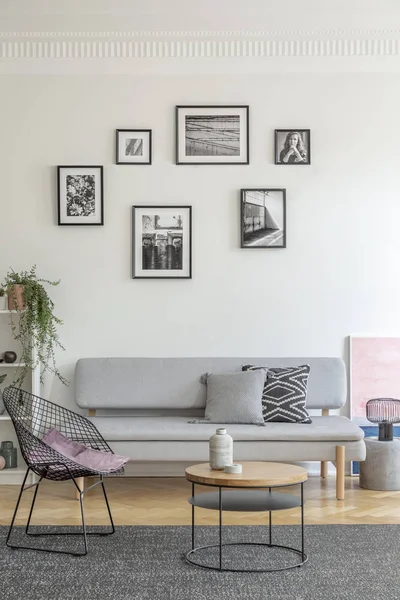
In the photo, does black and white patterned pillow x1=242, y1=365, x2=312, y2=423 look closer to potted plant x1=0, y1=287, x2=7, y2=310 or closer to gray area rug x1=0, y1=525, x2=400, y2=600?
gray area rug x1=0, y1=525, x2=400, y2=600

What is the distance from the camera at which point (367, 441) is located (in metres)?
5.80

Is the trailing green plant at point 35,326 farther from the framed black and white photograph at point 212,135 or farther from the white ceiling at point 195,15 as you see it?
the white ceiling at point 195,15

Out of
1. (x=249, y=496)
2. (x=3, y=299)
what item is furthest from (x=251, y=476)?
(x=3, y=299)

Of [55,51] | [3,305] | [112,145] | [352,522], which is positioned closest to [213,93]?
[112,145]

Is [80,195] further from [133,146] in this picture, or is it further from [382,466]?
[382,466]

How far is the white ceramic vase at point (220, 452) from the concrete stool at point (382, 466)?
1.88m

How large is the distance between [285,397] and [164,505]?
3.99ft

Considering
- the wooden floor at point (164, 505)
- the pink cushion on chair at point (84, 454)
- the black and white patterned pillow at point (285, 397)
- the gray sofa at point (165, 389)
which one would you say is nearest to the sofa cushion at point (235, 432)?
the gray sofa at point (165, 389)

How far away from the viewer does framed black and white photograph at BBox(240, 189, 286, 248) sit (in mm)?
6414

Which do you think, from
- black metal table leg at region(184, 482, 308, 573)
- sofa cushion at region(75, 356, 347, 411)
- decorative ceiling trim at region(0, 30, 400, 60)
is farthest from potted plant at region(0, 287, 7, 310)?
black metal table leg at region(184, 482, 308, 573)

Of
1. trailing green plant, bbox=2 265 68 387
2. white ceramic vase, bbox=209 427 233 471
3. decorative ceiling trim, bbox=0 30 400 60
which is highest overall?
decorative ceiling trim, bbox=0 30 400 60

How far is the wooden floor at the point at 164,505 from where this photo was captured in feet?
15.8

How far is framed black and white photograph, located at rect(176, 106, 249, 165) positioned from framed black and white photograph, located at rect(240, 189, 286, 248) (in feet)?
0.99

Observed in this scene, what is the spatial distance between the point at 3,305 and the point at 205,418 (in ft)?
5.89
